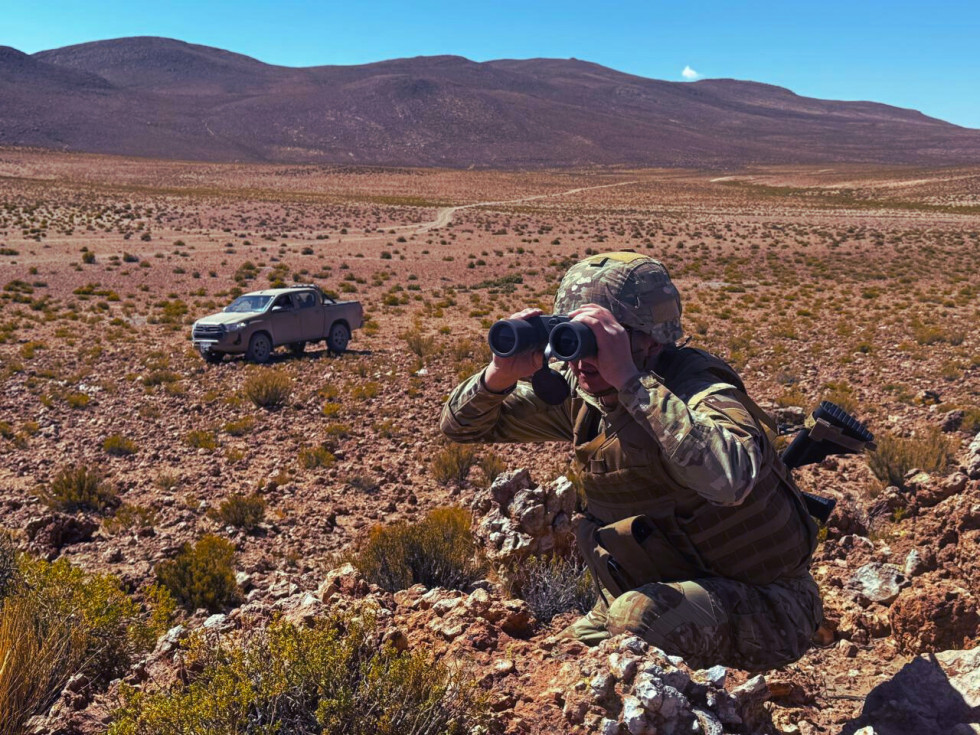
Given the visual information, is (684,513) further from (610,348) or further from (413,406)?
(413,406)

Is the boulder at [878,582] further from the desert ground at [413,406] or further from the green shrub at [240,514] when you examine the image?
the green shrub at [240,514]

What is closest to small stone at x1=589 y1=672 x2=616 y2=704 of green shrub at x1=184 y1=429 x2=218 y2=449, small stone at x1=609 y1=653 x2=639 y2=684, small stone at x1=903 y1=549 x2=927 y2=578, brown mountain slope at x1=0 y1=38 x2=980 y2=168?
small stone at x1=609 y1=653 x2=639 y2=684

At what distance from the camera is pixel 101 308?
1912cm

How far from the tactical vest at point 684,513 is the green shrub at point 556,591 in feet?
3.63

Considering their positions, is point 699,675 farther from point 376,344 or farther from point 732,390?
point 376,344

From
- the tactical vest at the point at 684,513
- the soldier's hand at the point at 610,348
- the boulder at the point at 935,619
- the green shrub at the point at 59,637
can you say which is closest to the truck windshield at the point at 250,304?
the green shrub at the point at 59,637

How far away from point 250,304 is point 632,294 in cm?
1228

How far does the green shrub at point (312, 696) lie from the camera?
8.02 feet

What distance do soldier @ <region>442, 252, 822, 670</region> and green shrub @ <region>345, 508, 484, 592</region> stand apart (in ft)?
6.62

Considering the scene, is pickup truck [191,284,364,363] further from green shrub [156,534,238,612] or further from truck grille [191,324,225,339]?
green shrub [156,534,238,612]

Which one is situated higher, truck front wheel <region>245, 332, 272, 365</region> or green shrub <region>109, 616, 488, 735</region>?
green shrub <region>109, 616, 488, 735</region>

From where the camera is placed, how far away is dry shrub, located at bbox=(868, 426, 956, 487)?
6.91 meters

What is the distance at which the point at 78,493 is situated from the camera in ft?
23.2

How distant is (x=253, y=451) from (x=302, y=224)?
126 ft
